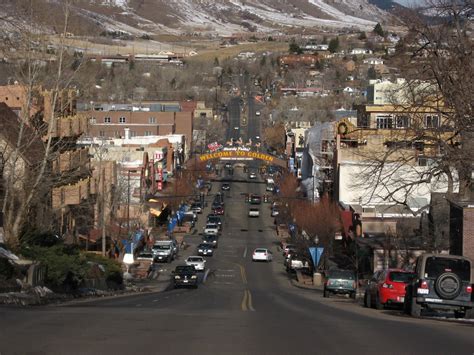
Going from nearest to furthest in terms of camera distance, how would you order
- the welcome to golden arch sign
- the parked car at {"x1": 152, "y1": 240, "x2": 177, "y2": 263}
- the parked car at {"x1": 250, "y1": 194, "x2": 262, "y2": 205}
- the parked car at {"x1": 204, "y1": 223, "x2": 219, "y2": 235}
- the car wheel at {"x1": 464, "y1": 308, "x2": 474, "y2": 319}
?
the car wheel at {"x1": 464, "y1": 308, "x2": 474, "y2": 319}
the parked car at {"x1": 152, "y1": 240, "x2": 177, "y2": 263}
the parked car at {"x1": 204, "y1": 223, "x2": 219, "y2": 235}
the parked car at {"x1": 250, "y1": 194, "x2": 262, "y2": 205}
the welcome to golden arch sign

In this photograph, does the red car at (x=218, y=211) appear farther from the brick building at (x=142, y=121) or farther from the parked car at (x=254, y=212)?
the brick building at (x=142, y=121)

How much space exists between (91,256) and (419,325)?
32.6 metres

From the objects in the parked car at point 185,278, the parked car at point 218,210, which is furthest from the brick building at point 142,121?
the parked car at point 185,278

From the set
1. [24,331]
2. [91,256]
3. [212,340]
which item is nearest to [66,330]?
[24,331]

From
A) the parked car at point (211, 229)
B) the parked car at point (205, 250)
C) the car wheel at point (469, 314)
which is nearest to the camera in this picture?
the car wheel at point (469, 314)

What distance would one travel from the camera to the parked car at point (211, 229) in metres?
91.0

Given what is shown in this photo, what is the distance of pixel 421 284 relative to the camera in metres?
27.0

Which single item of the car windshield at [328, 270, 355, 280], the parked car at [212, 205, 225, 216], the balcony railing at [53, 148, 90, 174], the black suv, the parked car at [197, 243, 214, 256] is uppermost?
Result: the balcony railing at [53, 148, 90, 174]

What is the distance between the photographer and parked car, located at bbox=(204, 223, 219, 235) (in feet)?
299

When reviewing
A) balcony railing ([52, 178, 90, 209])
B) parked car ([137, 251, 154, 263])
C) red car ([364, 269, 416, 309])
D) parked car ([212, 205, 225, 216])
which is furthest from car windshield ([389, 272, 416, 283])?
parked car ([212, 205, 225, 216])

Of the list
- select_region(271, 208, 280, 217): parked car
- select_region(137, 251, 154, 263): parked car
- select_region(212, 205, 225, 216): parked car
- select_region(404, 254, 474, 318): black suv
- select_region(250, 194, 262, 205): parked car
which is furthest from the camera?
select_region(250, 194, 262, 205): parked car

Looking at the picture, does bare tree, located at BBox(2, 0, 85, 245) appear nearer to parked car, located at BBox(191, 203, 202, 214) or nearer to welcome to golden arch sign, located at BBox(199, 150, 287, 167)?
parked car, located at BBox(191, 203, 202, 214)

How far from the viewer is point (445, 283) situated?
1055 inches

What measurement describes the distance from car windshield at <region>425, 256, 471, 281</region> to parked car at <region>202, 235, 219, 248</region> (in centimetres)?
5570
